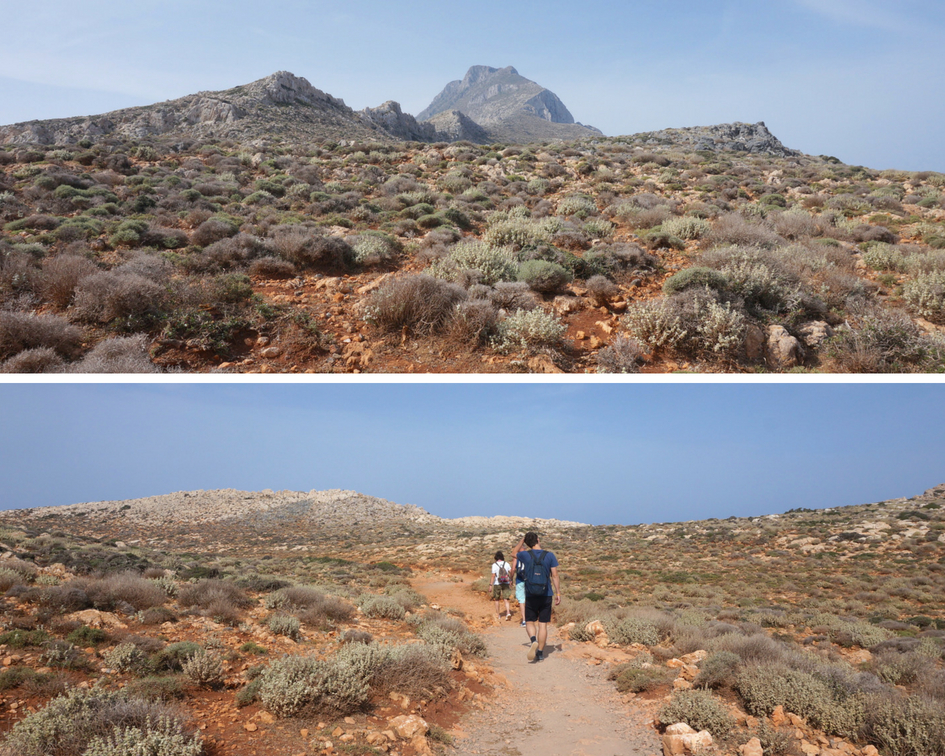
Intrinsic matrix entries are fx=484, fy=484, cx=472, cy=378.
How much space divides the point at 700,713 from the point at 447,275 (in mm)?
7737

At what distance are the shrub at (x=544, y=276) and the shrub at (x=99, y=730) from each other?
7.93m

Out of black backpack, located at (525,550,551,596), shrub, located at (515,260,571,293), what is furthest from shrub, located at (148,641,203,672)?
shrub, located at (515,260,571,293)

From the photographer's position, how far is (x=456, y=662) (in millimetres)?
5789

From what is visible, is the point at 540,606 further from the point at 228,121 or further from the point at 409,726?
the point at 228,121

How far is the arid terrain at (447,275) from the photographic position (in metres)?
7.30

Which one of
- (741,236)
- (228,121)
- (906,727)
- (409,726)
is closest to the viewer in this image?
(906,727)

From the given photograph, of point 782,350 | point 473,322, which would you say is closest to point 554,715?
point 473,322

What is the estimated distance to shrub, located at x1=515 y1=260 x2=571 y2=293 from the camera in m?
9.29

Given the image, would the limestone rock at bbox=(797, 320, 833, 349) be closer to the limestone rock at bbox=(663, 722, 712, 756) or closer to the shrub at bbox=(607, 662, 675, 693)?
the shrub at bbox=(607, 662, 675, 693)

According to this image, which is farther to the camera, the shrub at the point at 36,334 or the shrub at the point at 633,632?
the shrub at the point at 633,632

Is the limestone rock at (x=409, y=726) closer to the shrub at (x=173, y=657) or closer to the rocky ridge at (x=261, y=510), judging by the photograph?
the shrub at (x=173, y=657)

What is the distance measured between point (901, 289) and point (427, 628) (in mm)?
11089

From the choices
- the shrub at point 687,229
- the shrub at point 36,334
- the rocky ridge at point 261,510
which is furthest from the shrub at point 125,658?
the rocky ridge at point 261,510

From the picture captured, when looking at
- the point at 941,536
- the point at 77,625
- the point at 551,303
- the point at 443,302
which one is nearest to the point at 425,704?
the point at 77,625
